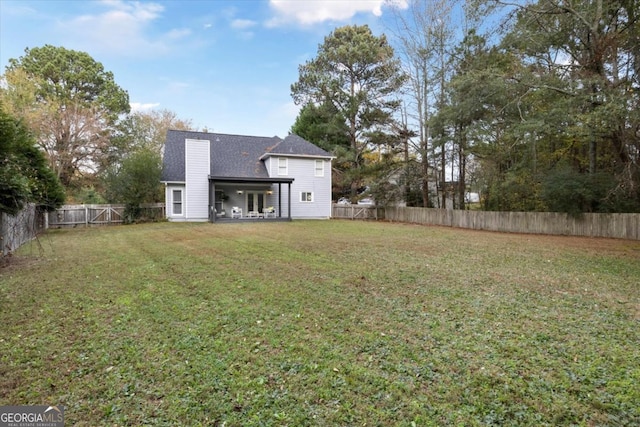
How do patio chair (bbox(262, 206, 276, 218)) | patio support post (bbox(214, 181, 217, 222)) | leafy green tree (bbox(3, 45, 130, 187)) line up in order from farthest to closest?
leafy green tree (bbox(3, 45, 130, 187)) → patio chair (bbox(262, 206, 276, 218)) → patio support post (bbox(214, 181, 217, 222))

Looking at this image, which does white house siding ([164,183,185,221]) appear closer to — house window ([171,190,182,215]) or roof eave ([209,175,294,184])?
house window ([171,190,182,215])

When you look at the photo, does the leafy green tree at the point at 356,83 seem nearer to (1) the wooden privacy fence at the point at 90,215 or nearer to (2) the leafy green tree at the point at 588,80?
(2) the leafy green tree at the point at 588,80

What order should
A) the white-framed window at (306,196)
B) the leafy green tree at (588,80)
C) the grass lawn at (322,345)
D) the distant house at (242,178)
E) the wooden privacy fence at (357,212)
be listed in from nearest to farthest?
1. the grass lawn at (322,345)
2. the leafy green tree at (588,80)
3. the distant house at (242,178)
4. the white-framed window at (306,196)
5. the wooden privacy fence at (357,212)

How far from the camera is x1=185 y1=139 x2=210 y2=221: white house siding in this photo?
64.2 ft

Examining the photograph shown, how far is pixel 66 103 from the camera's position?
25.6m

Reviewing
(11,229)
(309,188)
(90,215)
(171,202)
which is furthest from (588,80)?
(90,215)

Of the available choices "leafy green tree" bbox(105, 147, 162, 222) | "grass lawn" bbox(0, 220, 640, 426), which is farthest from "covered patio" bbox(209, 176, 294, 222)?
"grass lawn" bbox(0, 220, 640, 426)

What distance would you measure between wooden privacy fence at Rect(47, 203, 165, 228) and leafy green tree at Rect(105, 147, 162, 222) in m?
0.47

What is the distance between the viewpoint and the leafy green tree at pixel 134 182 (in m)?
18.0

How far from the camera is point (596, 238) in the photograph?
12.8 meters

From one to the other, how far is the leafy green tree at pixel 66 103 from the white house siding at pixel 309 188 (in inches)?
573

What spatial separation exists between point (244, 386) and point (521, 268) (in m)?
6.82

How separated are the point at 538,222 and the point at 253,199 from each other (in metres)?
16.6

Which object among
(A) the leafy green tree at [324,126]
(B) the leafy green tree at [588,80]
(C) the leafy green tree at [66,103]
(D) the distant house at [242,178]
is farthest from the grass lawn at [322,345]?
(A) the leafy green tree at [324,126]
